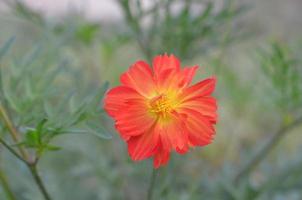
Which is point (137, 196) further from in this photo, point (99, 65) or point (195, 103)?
point (195, 103)

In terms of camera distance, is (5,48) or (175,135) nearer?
(175,135)

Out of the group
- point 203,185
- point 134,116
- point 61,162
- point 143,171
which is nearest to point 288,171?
point 203,185

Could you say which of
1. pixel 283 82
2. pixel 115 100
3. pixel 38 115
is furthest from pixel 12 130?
pixel 283 82

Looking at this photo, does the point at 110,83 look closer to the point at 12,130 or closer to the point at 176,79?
the point at 12,130

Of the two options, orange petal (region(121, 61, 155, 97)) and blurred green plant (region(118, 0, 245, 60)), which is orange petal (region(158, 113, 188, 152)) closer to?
orange petal (region(121, 61, 155, 97))

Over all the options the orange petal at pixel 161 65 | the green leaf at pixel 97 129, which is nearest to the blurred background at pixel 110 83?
the green leaf at pixel 97 129

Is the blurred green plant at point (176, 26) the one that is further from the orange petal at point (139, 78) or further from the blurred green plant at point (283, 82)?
the orange petal at point (139, 78)
